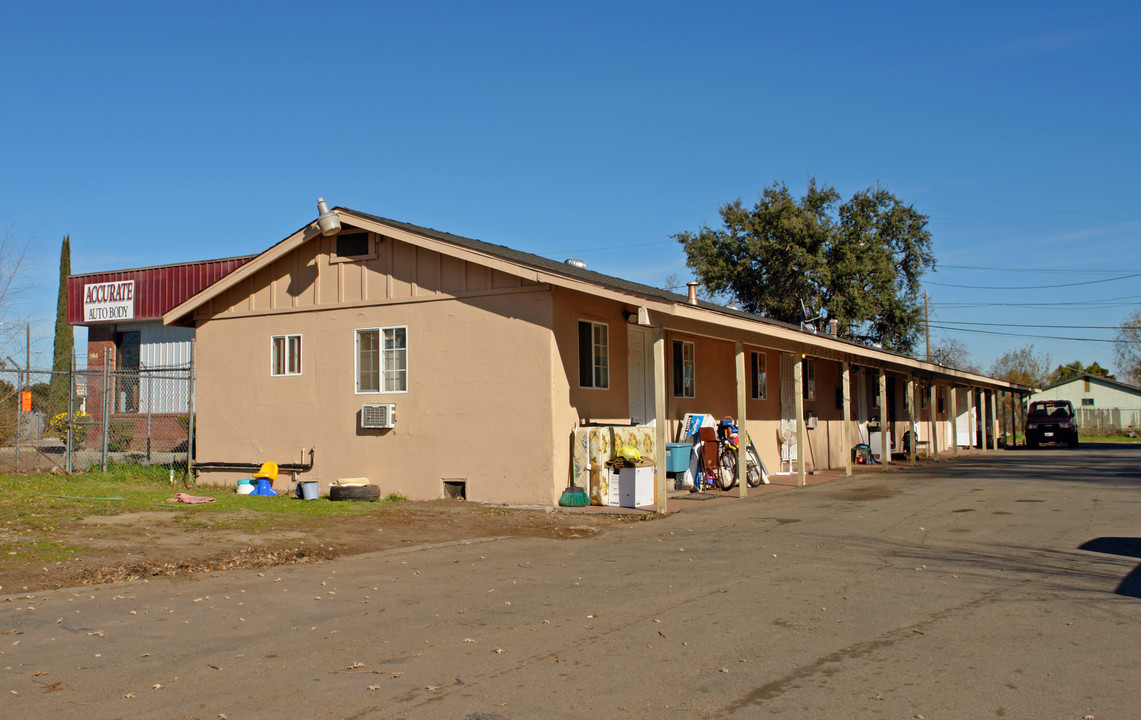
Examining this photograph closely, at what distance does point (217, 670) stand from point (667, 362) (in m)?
12.9

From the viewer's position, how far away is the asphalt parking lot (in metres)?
4.67

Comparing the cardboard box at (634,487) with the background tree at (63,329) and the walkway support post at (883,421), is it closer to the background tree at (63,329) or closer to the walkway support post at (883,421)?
the walkway support post at (883,421)

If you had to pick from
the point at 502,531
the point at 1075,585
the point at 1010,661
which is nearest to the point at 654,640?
the point at 1010,661

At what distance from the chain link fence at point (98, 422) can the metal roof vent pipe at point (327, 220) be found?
4.25 m

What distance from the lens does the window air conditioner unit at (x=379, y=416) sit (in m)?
15.3

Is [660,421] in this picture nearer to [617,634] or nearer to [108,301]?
[617,634]

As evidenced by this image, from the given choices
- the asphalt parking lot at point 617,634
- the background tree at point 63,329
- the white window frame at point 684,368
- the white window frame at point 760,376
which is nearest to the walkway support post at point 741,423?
the white window frame at point 684,368

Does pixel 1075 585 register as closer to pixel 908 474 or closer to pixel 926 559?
pixel 926 559

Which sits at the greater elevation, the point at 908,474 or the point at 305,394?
the point at 305,394

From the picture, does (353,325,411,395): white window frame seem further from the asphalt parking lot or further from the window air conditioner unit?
the asphalt parking lot

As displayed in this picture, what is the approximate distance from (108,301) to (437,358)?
801 inches

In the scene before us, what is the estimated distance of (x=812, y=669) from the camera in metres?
5.23

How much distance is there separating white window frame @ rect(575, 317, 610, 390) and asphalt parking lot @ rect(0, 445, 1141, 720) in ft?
15.6

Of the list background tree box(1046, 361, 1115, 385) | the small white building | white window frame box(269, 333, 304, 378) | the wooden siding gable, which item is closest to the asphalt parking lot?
the wooden siding gable
